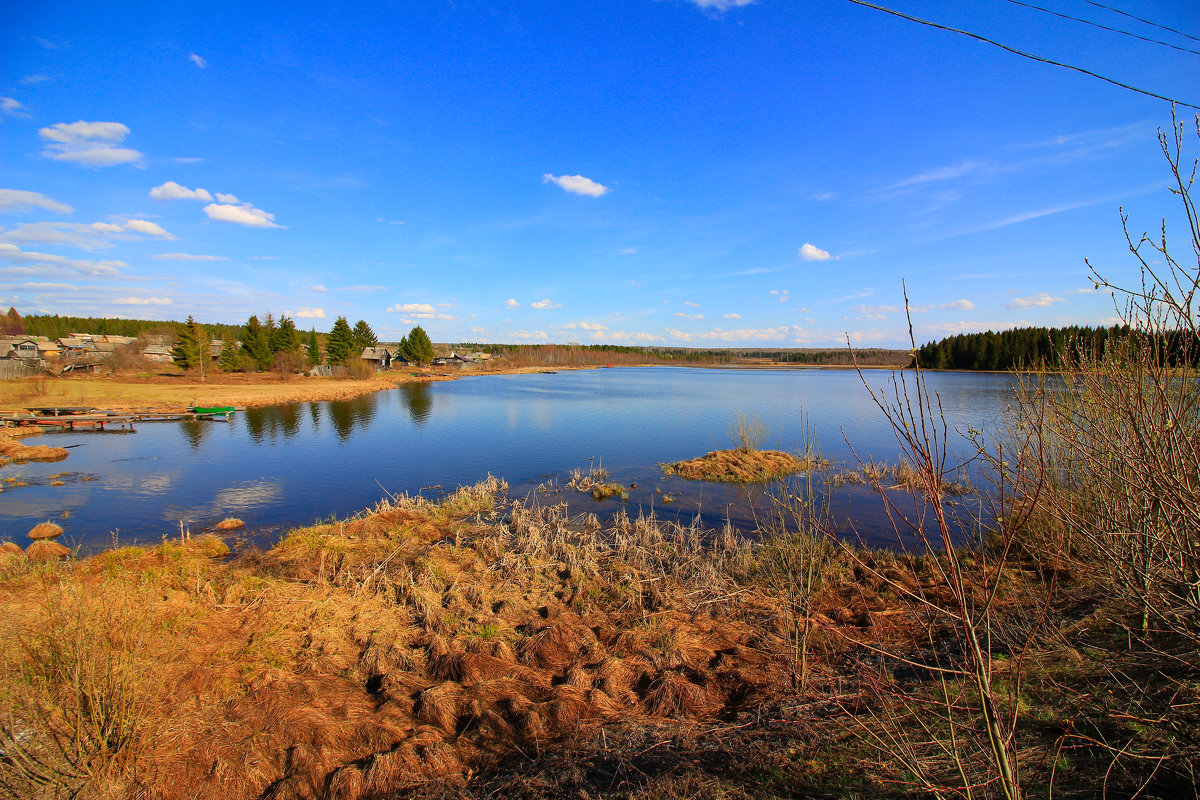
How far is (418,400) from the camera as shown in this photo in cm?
4416

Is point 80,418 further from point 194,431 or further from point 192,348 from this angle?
point 192,348

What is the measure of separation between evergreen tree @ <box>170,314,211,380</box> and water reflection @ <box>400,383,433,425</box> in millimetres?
18234

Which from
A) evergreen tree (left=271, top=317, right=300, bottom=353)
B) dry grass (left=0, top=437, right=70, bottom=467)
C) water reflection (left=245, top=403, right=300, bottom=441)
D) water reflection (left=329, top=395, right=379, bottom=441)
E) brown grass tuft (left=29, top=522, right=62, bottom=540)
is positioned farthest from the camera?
evergreen tree (left=271, top=317, right=300, bottom=353)

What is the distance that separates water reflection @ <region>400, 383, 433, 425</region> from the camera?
34.3 meters

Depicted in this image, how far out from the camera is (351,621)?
24.7 feet

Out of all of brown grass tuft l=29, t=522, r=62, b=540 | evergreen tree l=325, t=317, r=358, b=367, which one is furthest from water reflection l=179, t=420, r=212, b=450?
evergreen tree l=325, t=317, r=358, b=367

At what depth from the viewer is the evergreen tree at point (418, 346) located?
84125 mm

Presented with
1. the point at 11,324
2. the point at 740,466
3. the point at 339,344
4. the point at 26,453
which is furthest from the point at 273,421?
the point at 11,324

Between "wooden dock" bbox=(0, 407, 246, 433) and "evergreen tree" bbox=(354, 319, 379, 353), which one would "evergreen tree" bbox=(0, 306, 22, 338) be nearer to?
"evergreen tree" bbox=(354, 319, 379, 353)

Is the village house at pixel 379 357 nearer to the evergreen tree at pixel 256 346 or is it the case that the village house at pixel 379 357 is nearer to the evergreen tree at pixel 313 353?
the evergreen tree at pixel 313 353

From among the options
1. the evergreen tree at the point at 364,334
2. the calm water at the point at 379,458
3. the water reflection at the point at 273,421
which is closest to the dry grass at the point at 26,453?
the calm water at the point at 379,458

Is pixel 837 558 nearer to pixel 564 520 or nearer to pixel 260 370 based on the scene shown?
pixel 564 520

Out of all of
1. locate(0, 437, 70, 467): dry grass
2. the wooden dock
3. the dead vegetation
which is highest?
the wooden dock

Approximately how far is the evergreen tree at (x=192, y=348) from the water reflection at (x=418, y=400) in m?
18.2
